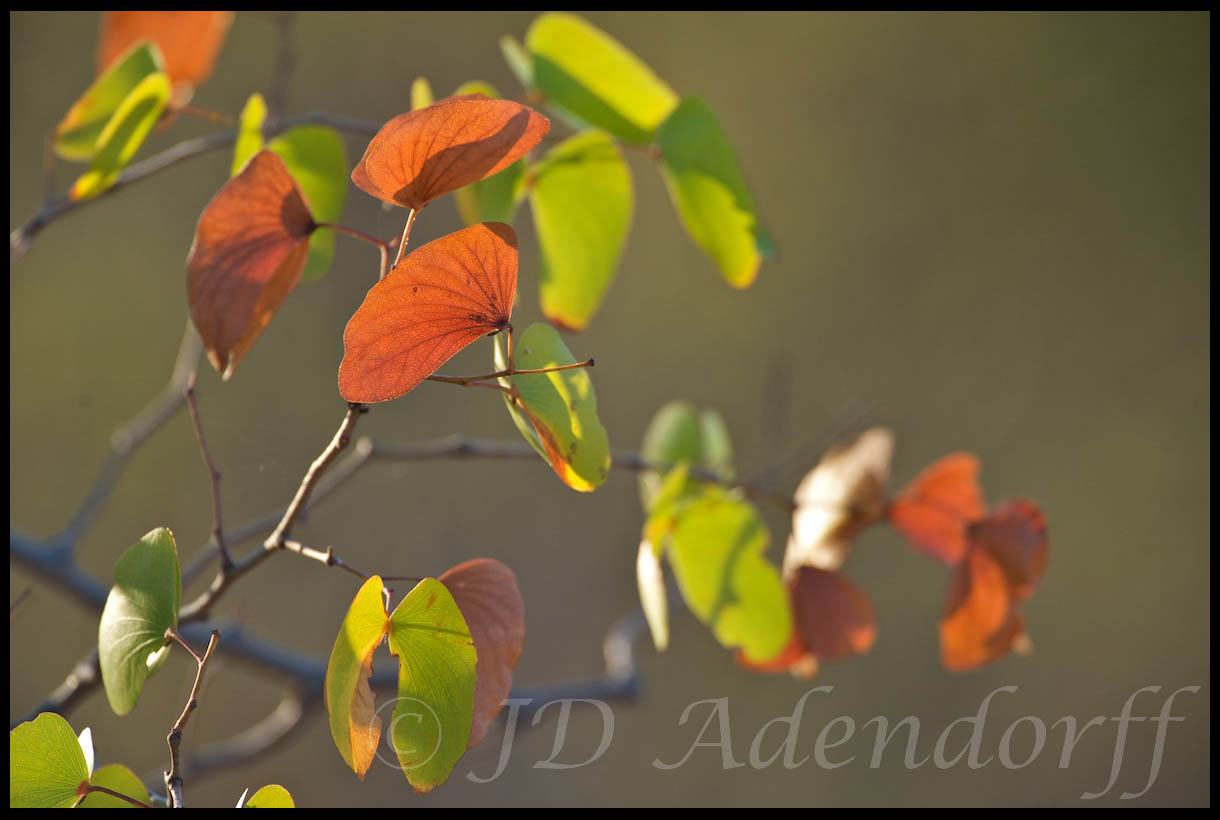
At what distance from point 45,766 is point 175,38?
1.02 feet

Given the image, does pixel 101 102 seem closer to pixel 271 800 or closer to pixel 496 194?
pixel 496 194

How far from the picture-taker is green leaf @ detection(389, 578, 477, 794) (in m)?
0.20

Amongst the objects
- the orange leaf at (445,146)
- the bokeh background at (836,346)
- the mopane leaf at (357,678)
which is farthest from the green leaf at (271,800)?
the bokeh background at (836,346)

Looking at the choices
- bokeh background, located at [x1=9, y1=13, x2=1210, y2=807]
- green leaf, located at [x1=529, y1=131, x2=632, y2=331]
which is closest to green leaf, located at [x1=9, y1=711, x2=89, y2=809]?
green leaf, located at [x1=529, y1=131, x2=632, y2=331]

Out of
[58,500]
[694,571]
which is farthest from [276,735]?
[58,500]

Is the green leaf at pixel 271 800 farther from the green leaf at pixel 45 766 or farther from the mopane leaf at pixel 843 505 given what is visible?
the mopane leaf at pixel 843 505

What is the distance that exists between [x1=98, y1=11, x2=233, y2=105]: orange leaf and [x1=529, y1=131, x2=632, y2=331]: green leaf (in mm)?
171

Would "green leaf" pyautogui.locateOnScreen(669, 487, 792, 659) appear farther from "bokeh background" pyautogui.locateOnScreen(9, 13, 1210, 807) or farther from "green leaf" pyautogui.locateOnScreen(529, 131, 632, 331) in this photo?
"bokeh background" pyautogui.locateOnScreen(9, 13, 1210, 807)

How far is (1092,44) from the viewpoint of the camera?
3.99 ft

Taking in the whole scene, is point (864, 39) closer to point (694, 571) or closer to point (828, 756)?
point (828, 756)

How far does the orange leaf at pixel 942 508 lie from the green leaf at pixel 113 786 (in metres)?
0.27

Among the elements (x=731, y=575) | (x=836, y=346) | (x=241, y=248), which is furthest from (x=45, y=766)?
(x=836, y=346)

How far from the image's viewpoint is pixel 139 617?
0.69 ft

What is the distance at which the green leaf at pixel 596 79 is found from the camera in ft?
1.11
